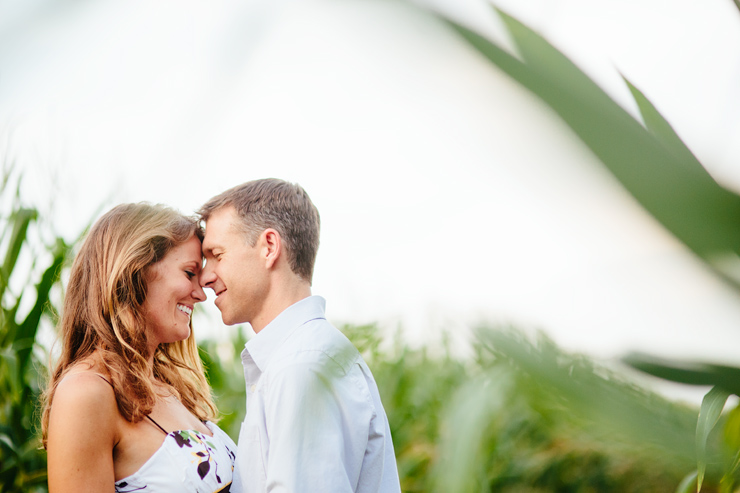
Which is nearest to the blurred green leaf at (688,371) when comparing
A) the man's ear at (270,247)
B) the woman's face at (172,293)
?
the man's ear at (270,247)

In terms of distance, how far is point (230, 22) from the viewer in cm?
11

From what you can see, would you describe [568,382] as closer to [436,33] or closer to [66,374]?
[436,33]

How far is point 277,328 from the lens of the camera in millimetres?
1367

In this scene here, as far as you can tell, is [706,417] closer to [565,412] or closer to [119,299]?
[565,412]

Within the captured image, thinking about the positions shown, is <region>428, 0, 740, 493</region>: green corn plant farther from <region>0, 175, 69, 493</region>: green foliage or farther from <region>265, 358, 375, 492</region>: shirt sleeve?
<region>0, 175, 69, 493</region>: green foliage

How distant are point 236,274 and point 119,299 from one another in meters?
0.28

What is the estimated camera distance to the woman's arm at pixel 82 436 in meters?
1.14

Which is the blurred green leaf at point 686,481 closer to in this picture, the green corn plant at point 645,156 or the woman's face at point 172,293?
the green corn plant at point 645,156

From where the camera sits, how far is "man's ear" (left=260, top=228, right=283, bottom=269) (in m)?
1.45

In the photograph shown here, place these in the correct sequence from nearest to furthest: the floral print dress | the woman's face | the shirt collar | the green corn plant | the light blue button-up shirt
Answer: the green corn plant, the light blue button-up shirt, the floral print dress, the shirt collar, the woman's face

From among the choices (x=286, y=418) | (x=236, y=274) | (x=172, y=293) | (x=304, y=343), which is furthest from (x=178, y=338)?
(x=286, y=418)

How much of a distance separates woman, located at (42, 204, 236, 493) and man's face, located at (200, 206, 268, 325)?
0.10m

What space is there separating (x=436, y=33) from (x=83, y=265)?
62.9 inches

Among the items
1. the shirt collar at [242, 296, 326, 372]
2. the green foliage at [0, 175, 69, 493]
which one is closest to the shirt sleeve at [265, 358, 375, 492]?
Answer: the shirt collar at [242, 296, 326, 372]
